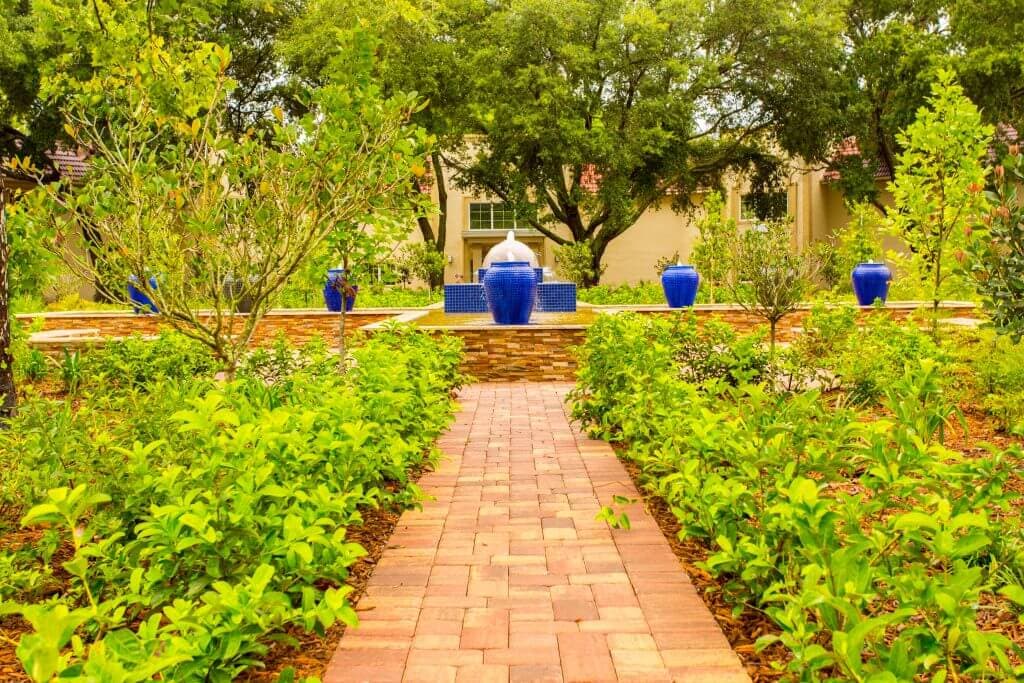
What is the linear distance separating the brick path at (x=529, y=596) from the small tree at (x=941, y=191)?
5.20m

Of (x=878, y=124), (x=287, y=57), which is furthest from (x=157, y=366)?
(x=878, y=124)

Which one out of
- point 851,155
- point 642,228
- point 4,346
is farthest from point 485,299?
point 642,228

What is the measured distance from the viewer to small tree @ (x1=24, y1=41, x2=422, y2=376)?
15.2 feet

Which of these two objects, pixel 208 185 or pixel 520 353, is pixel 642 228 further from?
pixel 208 185

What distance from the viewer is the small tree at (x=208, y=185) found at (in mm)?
4637

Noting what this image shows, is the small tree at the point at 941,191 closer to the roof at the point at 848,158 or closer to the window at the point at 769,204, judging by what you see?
the roof at the point at 848,158

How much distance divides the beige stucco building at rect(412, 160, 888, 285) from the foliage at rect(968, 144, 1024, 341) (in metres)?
23.9

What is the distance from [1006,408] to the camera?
6066mm

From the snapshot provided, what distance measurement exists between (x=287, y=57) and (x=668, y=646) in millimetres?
19691

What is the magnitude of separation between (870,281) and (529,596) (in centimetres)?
1379

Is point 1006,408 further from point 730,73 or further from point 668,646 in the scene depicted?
point 730,73

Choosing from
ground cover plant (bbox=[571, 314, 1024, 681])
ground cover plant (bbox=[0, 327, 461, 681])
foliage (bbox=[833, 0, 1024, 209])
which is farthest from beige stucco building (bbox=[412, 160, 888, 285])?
ground cover plant (bbox=[571, 314, 1024, 681])

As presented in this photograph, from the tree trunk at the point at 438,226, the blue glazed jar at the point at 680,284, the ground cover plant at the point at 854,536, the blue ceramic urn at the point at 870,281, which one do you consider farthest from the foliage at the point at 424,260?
the ground cover plant at the point at 854,536

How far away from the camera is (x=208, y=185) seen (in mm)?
4836
